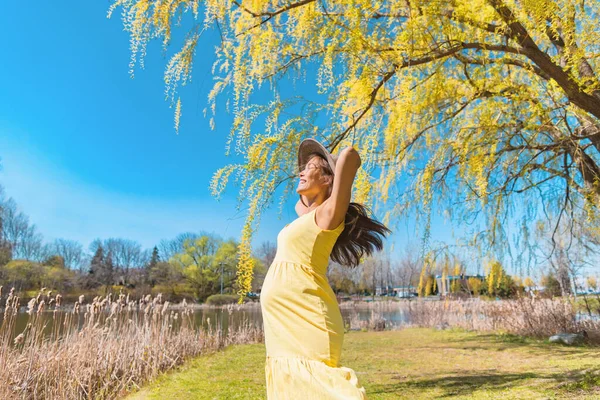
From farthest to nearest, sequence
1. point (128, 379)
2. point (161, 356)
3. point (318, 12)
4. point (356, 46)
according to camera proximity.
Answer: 1. point (161, 356)
2. point (128, 379)
3. point (318, 12)
4. point (356, 46)

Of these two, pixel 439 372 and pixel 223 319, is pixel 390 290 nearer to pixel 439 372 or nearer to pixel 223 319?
pixel 223 319

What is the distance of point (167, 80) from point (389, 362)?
6.50 meters

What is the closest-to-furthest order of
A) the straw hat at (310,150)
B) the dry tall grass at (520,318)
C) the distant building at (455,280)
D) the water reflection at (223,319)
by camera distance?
1. the straw hat at (310,150)
2. the distant building at (455,280)
3. the dry tall grass at (520,318)
4. the water reflection at (223,319)

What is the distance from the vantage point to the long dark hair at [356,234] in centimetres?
175

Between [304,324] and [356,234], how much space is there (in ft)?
1.62

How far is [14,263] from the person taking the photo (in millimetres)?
30938

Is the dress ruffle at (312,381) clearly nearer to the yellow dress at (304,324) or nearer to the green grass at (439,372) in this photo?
the yellow dress at (304,324)

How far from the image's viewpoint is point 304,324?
143 centimetres

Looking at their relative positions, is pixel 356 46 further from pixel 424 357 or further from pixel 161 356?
pixel 424 357

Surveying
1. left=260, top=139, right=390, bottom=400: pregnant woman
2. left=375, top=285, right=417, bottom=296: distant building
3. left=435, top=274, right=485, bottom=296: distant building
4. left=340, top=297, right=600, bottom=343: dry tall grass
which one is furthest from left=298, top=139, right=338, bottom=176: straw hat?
left=375, top=285, right=417, bottom=296: distant building

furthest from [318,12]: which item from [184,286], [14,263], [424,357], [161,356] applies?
[184,286]

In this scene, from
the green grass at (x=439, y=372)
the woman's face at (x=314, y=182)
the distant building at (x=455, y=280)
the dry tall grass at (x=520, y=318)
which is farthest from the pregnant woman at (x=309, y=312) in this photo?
the dry tall grass at (x=520, y=318)

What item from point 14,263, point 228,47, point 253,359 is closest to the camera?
point 228,47

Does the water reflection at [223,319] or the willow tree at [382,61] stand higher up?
the willow tree at [382,61]
